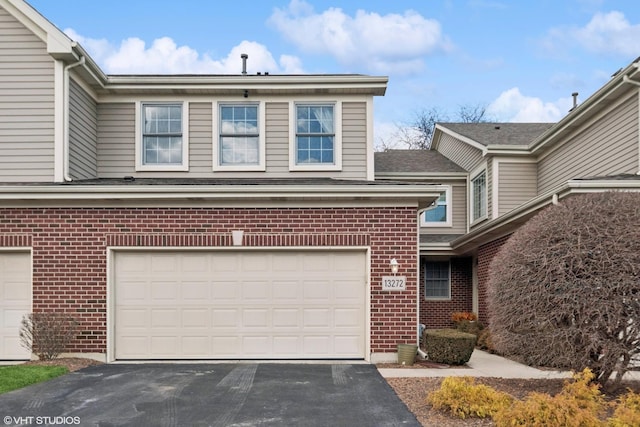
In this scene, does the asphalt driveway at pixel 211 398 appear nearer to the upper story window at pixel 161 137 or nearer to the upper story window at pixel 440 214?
the upper story window at pixel 161 137

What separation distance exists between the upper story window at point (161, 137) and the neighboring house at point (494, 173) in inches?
298

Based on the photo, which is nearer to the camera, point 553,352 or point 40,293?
point 553,352

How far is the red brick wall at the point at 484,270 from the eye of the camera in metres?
14.0

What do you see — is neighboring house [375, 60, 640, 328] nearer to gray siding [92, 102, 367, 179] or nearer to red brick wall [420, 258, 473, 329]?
red brick wall [420, 258, 473, 329]

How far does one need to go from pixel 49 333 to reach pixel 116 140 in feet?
16.3

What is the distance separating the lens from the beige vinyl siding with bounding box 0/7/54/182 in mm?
11062

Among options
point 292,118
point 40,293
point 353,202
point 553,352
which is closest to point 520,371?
point 553,352

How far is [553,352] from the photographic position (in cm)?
695

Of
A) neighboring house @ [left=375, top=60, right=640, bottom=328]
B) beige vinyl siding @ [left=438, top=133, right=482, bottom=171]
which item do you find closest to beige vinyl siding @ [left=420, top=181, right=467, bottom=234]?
neighboring house @ [left=375, top=60, right=640, bottom=328]

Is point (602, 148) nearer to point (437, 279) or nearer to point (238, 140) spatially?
point (437, 279)

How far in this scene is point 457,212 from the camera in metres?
18.3

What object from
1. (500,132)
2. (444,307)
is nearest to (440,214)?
(444,307)

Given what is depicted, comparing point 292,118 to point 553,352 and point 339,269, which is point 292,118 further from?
point 553,352

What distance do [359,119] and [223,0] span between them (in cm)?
625
